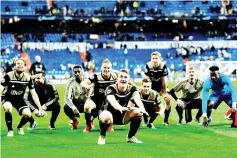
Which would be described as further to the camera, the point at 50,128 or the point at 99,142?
the point at 50,128

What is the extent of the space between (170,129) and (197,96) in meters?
2.43

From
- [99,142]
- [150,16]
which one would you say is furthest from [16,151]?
[150,16]

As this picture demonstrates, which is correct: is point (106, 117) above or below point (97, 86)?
below

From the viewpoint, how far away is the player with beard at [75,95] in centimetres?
1602

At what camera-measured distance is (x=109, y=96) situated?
1180cm

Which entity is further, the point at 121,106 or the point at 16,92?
the point at 16,92

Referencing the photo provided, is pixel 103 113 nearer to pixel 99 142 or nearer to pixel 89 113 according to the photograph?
pixel 99 142

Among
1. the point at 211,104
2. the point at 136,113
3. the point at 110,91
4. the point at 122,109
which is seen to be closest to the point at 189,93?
the point at 211,104

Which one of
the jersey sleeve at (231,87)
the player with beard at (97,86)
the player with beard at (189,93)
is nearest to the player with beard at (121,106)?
the player with beard at (97,86)

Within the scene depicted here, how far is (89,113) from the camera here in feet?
50.8

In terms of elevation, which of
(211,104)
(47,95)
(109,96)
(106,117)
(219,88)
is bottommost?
(211,104)

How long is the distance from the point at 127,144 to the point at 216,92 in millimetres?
5272

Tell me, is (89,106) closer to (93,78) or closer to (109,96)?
(93,78)

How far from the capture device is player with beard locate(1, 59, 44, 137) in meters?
14.2
